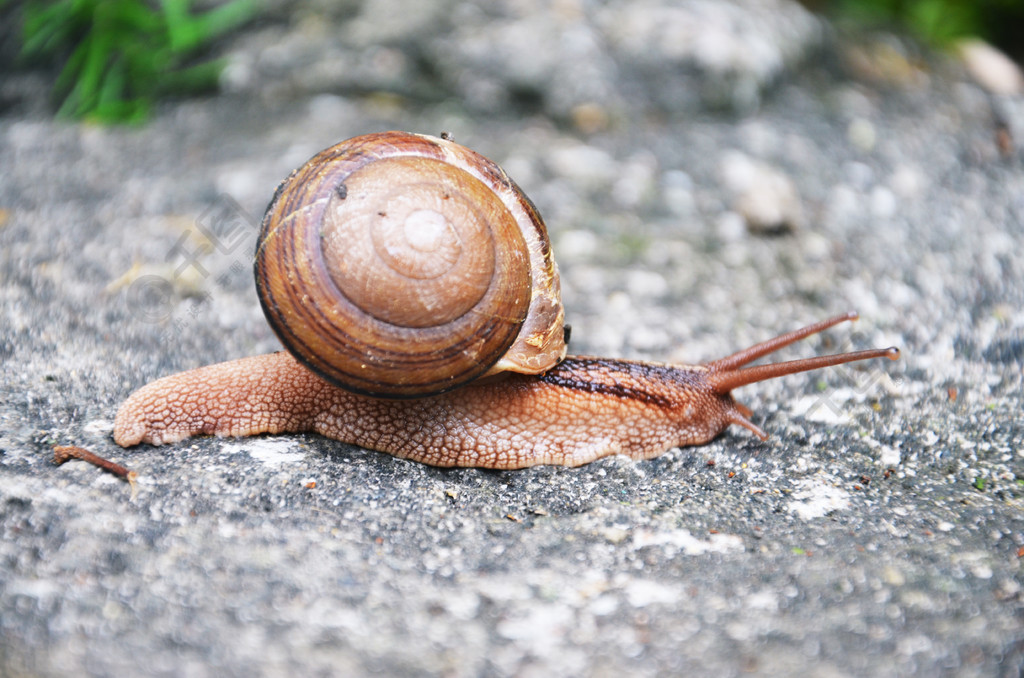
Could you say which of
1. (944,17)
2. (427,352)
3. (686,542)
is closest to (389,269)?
(427,352)

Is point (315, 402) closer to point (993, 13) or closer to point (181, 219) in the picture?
point (181, 219)

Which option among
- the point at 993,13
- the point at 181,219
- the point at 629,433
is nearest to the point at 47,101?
the point at 181,219

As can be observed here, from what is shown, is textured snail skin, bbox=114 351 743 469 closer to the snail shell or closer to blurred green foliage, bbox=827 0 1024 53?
the snail shell

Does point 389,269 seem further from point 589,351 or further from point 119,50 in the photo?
point 119,50

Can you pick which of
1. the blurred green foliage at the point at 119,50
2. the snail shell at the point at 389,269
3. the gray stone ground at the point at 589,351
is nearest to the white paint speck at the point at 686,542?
the gray stone ground at the point at 589,351

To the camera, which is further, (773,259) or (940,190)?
(940,190)

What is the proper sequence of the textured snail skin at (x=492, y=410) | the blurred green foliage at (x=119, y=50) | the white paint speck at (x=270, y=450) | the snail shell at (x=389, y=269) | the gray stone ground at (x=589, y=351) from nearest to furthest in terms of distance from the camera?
the gray stone ground at (x=589, y=351) < the snail shell at (x=389, y=269) < the white paint speck at (x=270, y=450) < the textured snail skin at (x=492, y=410) < the blurred green foliage at (x=119, y=50)

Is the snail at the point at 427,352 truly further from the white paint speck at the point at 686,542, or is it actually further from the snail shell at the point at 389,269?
the white paint speck at the point at 686,542
